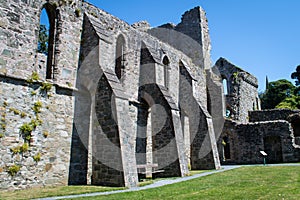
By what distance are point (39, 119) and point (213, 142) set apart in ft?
33.6

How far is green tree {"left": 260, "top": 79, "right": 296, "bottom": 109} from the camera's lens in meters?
46.7

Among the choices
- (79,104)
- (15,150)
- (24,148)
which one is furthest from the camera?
(79,104)

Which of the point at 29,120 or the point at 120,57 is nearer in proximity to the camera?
the point at 29,120

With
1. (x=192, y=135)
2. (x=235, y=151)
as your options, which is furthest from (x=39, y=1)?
(x=235, y=151)

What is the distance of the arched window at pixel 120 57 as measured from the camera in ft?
44.7

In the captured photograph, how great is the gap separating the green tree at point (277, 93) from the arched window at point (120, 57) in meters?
39.0

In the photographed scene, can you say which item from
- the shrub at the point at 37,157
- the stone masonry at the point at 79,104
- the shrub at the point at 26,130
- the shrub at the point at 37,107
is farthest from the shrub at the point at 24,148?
the shrub at the point at 37,107

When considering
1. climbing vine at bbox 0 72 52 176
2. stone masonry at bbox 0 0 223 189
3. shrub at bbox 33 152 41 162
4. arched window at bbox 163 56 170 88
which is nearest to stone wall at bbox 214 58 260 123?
arched window at bbox 163 56 170 88

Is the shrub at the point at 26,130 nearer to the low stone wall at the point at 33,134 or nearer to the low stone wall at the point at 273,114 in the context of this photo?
the low stone wall at the point at 33,134

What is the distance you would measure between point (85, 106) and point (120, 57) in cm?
356

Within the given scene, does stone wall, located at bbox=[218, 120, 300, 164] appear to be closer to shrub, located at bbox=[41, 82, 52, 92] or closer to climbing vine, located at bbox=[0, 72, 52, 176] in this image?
climbing vine, located at bbox=[0, 72, 52, 176]

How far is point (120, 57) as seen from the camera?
13.8 metres

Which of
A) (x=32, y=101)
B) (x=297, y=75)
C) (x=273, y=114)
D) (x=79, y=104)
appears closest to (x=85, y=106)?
(x=79, y=104)

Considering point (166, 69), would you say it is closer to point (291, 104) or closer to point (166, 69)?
point (166, 69)
